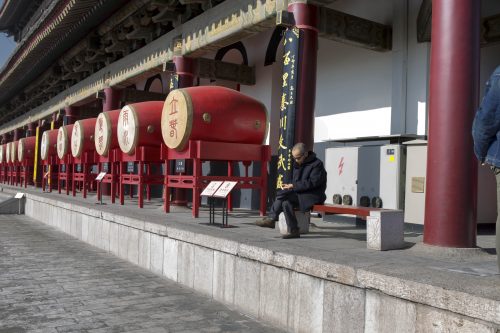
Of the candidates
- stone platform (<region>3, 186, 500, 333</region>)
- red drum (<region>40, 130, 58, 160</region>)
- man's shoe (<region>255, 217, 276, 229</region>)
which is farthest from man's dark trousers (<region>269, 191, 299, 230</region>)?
red drum (<region>40, 130, 58, 160</region>)

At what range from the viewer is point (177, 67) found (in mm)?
10867

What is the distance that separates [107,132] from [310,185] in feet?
23.4

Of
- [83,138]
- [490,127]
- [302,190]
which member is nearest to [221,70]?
[83,138]

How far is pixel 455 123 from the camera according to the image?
4.58 m

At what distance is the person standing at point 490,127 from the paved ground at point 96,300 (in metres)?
2.30

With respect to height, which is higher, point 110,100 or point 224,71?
point 224,71

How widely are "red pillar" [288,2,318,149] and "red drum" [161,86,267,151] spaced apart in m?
1.69

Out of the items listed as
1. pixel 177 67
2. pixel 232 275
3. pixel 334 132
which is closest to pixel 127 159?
pixel 177 67

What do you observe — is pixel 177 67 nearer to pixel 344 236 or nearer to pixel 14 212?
pixel 344 236

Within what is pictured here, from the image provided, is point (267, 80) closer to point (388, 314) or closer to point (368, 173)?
point (368, 173)

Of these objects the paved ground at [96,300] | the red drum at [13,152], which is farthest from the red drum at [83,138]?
the red drum at [13,152]

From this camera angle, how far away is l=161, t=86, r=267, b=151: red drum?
8.17m

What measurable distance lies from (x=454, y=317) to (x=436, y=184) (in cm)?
198

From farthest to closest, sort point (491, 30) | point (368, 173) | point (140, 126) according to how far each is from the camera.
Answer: point (140, 126), point (368, 173), point (491, 30)
